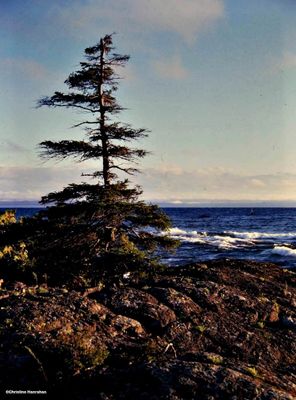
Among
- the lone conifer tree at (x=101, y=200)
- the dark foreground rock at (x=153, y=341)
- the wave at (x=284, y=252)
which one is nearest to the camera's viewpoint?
the dark foreground rock at (x=153, y=341)

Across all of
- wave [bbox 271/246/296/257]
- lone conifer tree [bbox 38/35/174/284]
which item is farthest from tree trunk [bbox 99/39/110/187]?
wave [bbox 271/246/296/257]

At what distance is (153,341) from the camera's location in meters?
7.46

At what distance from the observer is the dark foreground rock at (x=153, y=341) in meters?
5.60

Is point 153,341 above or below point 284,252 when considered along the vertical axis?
above

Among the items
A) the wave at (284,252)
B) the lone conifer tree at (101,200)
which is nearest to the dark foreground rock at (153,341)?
the lone conifer tree at (101,200)

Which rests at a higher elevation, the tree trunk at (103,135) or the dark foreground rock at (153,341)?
the tree trunk at (103,135)

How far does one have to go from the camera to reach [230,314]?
Result: 9156 mm

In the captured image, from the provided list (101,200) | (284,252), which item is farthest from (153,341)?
(284,252)

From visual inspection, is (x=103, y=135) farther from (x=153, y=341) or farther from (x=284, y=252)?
(x=284, y=252)

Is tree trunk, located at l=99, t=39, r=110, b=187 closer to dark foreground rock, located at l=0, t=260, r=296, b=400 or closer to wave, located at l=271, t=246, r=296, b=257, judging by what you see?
dark foreground rock, located at l=0, t=260, r=296, b=400

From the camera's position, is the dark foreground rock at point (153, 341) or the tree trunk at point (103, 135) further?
the tree trunk at point (103, 135)

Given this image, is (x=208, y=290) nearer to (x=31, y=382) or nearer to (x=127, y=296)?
(x=127, y=296)

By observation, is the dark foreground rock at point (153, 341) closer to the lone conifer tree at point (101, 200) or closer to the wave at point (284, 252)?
the lone conifer tree at point (101, 200)

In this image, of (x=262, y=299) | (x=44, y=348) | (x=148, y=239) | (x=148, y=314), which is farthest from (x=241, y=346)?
(x=148, y=239)
